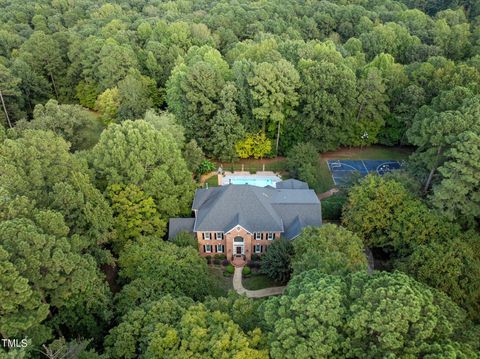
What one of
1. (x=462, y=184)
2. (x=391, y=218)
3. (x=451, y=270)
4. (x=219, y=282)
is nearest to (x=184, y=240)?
(x=219, y=282)

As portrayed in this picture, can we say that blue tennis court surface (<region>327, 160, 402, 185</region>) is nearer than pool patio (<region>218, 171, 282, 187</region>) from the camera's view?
No

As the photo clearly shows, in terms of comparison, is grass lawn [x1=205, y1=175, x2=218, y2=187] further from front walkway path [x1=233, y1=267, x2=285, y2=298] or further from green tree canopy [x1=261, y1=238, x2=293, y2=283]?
green tree canopy [x1=261, y1=238, x2=293, y2=283]

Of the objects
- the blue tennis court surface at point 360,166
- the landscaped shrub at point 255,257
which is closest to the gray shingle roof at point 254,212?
the landscaped shrub at point 255,257

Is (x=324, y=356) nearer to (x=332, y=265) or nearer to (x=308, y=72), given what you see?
(x=332, y=265)

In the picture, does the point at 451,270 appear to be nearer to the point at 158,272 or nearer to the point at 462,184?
the point at 462,184

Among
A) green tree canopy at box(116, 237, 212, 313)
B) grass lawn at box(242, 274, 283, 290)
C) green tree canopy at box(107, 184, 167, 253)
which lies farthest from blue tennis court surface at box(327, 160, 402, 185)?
green tree canopy at box(116, 237, 212, 313)

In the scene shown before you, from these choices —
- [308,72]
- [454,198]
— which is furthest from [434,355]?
[308,72]

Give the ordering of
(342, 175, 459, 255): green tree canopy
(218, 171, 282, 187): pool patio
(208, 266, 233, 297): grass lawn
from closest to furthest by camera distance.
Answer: (208, 266, 233, 297): grass lawn, (342, 175, 459, 255): green tree canopy, (218, 171, 282, 187): pool patio

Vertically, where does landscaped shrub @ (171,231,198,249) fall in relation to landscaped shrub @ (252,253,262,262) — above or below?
above
